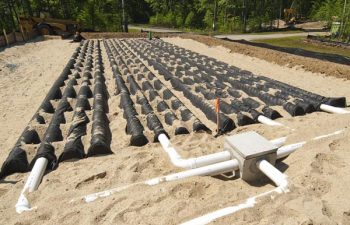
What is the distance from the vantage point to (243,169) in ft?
14.1

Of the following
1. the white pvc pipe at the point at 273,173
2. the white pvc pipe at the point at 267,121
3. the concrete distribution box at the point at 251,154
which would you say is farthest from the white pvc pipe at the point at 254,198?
the white pvc pipe at the point at 267,121

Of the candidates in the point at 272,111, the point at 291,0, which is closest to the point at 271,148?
the point at 272,111

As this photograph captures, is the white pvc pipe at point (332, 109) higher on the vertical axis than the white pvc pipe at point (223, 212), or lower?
higher

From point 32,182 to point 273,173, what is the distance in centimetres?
380

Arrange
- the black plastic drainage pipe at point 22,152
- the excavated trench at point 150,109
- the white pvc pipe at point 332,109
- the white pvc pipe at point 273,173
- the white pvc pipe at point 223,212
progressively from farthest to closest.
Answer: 1. the white pvc pipe at point 332,109
2. the excavated trench at point 150,109
3. the black plastic drainage pipe at point 22,152
4. the white pvc pipe at point 273,173
5. the white pvc pipe at point 223,212

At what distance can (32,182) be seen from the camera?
4465mm

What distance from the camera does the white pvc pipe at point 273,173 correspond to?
3.83 m

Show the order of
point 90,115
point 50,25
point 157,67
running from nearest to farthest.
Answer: point 90,115 → point 157,67 → point 50,25

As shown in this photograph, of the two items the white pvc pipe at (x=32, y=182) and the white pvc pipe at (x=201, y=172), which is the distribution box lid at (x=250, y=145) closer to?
the white pvc pipe at (x=201, y=172)

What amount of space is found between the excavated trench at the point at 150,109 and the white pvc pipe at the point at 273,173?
2098 mm

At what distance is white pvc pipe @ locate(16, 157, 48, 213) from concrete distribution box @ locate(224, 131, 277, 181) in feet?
10.6

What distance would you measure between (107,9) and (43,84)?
34.0 meters

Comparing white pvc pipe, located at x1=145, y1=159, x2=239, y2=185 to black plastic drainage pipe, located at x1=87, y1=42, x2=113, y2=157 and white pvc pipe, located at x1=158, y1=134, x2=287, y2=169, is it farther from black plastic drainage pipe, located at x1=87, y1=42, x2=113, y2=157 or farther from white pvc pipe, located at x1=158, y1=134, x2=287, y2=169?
black plastic drainage pipe, located at x1=87, y1=42, x2=113, y2=157

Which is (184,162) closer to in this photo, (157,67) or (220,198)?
(220,198)
